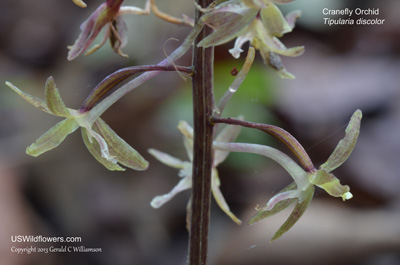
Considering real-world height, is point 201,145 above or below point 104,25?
below

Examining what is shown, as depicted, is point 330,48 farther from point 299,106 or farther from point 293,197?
point 293,197

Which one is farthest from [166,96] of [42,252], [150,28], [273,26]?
[273,26]

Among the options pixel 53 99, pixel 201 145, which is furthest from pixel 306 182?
pixel 53 99

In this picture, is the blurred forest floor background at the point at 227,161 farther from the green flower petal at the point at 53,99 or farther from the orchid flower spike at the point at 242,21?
the green flower petal at the point at 53,99

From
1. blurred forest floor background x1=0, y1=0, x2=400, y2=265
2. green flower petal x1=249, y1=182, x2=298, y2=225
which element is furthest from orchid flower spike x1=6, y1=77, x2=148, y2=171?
blurred forest floor background x1=0, y1=0, x2=400, y2=265

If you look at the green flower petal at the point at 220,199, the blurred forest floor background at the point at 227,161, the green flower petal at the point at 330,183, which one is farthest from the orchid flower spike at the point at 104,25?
the blurred forest floor background at the point at 227,161

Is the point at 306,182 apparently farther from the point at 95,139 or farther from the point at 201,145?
the point at 95,139
